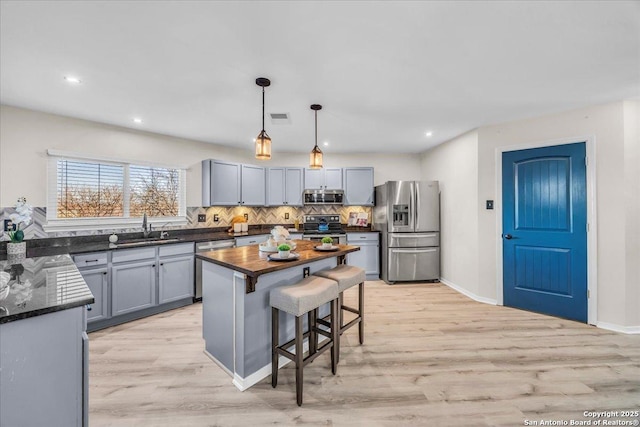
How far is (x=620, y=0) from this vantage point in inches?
59.8

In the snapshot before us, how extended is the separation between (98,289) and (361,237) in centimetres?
378

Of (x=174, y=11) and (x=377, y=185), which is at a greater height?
(x=174, y=11)

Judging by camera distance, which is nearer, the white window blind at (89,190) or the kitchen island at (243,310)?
the kitchen island at (243,310)

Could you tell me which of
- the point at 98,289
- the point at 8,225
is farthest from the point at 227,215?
the point at 8,225

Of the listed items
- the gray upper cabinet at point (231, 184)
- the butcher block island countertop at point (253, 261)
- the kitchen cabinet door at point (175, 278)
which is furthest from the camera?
the gray upper cabinet at point (231, 184)

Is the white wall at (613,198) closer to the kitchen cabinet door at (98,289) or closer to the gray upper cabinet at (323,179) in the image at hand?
the gray upper cabinet at (323,179)

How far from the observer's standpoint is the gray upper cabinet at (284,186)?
16.6ft

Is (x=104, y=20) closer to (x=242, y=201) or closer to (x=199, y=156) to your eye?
(x=199, y=156)

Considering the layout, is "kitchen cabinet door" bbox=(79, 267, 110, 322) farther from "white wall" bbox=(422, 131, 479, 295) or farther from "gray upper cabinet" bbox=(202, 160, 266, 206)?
"white wall" bbox=(422, 131, 479, 295)

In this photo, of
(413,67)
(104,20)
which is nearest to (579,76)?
(413,67)

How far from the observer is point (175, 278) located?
137 inches

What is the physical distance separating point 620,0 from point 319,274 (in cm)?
265

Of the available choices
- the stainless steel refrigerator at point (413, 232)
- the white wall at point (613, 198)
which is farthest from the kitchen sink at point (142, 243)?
the white wall at point (613, 198)

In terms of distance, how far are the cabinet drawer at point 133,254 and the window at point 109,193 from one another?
2.52ft
